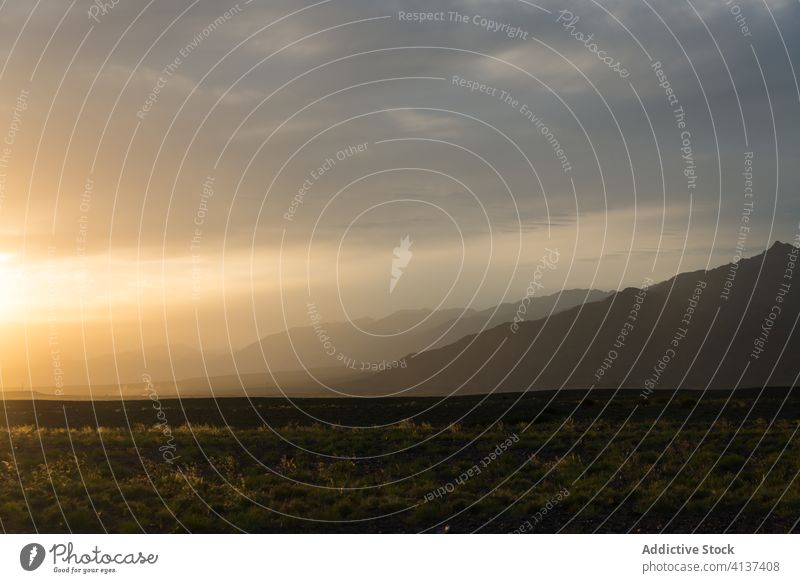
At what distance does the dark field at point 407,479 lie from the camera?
2553 cm

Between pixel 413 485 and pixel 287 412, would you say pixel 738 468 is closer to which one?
pixel 413 485

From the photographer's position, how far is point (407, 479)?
30297 millimetres

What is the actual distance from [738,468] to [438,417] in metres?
30.2
